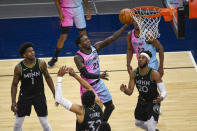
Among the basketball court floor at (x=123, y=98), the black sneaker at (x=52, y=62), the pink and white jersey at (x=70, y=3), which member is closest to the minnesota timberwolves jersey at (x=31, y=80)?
the basketball court floor at (x=123, y=98)

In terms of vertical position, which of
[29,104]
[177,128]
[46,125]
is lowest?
[177,128]

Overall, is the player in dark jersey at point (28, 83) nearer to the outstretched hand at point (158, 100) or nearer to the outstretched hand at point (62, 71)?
the outstretched hand at point (62, 71)

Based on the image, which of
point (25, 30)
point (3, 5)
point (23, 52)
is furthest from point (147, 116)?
point (3, 5)

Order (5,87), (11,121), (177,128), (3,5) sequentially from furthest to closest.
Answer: (3,5) < (5,87) < (11,121) < (177,128)

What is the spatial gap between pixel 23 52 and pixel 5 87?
2.73 meters

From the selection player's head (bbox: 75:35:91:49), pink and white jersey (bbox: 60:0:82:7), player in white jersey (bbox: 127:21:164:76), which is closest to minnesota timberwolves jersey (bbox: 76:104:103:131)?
player's head (bbox: 75:35:91:49)

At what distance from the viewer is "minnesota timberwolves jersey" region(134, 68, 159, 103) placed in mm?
5402

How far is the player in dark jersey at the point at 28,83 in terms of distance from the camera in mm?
5438

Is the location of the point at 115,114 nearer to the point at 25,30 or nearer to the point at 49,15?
the point at 25,30

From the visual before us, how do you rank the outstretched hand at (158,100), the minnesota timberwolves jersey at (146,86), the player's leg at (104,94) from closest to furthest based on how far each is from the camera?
the outstretched hand at (158,100) < the minnesota timberwolves jersey at (146,86) < the player's leg at (104,94)

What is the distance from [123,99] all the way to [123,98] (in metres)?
0.04

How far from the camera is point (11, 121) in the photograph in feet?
22.1

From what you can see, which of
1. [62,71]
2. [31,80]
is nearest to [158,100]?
[62,71]

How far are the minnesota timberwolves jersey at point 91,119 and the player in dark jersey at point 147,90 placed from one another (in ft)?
2.66
